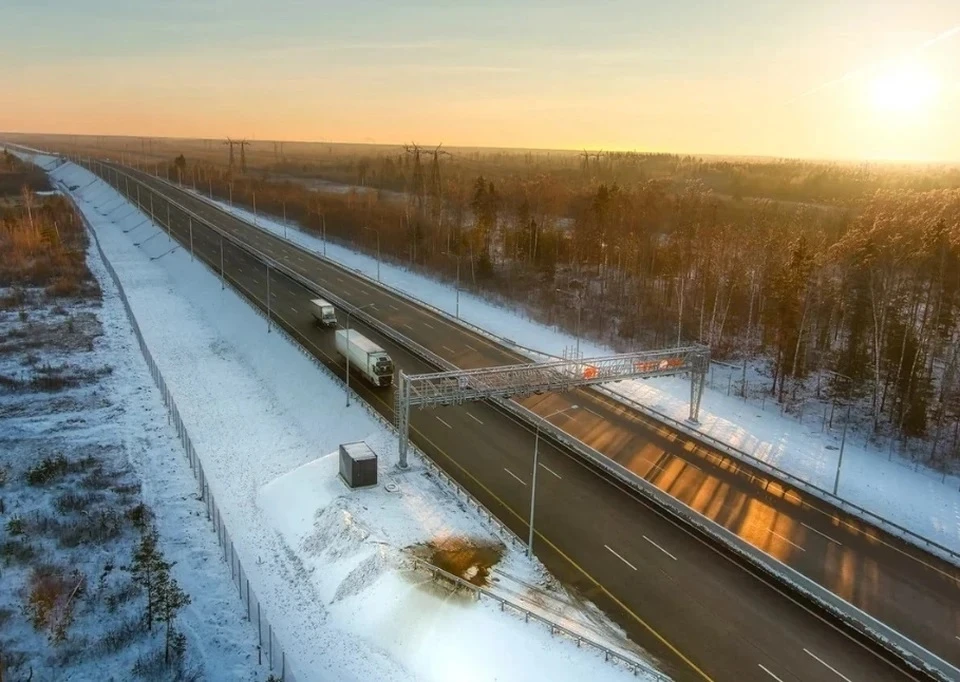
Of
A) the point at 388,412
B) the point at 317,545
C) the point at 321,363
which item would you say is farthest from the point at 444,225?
the point at 317,545

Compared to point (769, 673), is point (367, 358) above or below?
above

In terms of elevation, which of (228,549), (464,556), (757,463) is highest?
(757,463)

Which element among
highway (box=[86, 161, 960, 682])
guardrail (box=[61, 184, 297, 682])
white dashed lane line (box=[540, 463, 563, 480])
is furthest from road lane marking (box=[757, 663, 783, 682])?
guardrail (box=[61, 184, 297, 682])

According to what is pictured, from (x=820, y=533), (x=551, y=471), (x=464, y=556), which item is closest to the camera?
(x=464, y=556)

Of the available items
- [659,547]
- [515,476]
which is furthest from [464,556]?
[659,547]

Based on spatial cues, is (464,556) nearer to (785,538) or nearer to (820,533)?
(785,538)

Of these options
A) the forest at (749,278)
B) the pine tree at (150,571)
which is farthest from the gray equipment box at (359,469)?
the forest at (749,278)

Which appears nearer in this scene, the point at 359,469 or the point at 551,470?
the point at 359,469
